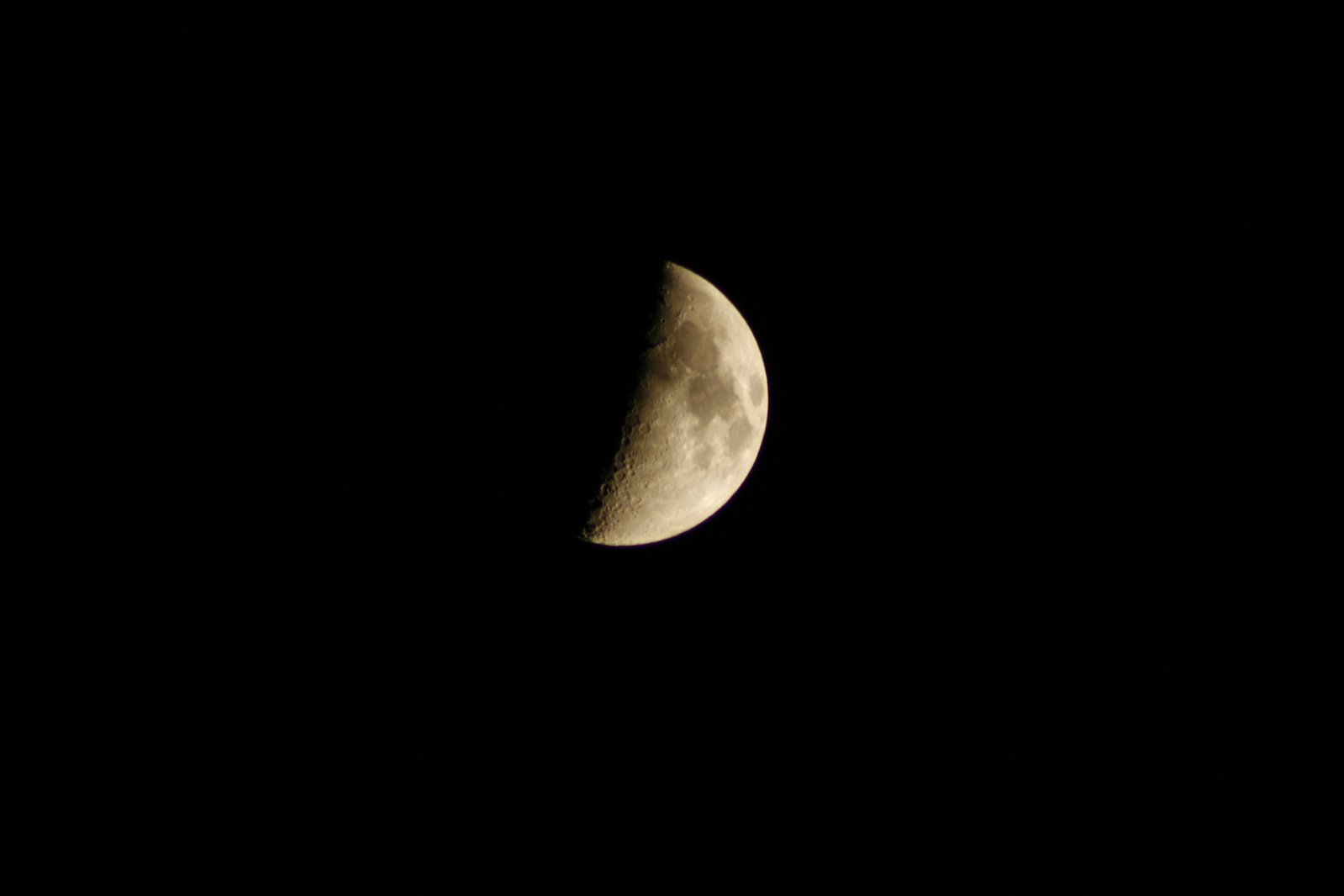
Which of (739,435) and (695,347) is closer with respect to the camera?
(695,347)

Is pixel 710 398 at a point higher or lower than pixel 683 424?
higher

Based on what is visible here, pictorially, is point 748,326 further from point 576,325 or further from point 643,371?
point 576,325

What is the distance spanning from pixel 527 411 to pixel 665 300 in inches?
33.3

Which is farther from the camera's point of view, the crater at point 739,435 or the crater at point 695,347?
the crater at point 739,435

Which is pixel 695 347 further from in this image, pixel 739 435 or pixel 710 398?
pixel 739 435

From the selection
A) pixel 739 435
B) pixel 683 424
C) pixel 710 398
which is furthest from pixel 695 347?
pixel 739 435

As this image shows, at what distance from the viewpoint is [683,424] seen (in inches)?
116

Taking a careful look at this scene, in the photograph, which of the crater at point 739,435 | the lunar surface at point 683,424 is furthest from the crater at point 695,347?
the crater at point 739,435

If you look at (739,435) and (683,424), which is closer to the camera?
(683,424)

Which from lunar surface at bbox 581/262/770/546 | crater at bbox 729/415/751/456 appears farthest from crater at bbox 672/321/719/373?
crater at bbox 729/415/751/456

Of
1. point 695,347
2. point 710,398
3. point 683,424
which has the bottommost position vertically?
point 683,424

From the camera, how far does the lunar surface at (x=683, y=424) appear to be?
114 inches

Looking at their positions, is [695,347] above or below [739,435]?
above

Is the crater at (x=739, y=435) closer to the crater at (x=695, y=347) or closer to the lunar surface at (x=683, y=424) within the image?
the lunar surface at (x=683, y=424)
